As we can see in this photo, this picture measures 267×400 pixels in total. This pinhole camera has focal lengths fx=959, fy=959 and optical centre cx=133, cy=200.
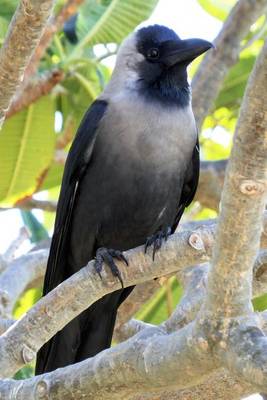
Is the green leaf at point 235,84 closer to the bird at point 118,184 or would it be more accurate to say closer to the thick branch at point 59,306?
the bird at point 118,184

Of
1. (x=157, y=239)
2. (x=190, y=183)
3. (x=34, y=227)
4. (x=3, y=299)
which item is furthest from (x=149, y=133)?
(x=34, y=227)

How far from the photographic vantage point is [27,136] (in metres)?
5.90

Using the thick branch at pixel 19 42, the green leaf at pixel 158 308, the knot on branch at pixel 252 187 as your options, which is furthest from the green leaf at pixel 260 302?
the knot on branch at pixel 252 187

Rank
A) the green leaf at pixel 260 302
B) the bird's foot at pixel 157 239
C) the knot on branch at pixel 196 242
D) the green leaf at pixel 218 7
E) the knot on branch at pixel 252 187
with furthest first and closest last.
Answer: the green leaf at pixel 218 7 < the green leaf at pixel 260 302 < the bird's foot at pixel 157 239 < the knot on branch at pixel 196 242 < the knot on branch at pixel 252 187

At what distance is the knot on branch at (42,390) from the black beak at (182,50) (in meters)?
2.08

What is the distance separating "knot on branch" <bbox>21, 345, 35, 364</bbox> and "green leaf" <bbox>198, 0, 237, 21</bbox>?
4.11 meters

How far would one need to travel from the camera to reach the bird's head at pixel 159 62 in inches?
181

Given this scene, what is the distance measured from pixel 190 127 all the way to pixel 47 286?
1.01 metres

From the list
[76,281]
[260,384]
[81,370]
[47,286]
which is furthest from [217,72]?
[260,384]

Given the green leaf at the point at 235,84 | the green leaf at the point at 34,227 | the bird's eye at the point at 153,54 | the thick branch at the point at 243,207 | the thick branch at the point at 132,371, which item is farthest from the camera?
the green leaf at the point at 235,84

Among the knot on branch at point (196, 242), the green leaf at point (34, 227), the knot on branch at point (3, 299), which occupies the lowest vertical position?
the green leaf at point (34, 227)

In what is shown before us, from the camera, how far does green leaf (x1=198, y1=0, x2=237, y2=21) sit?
22.4ft

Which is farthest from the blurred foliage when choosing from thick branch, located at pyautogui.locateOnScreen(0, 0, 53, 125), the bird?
thick branch, located at pyautogui.locateOnScreen(0, 0, 53, 125)

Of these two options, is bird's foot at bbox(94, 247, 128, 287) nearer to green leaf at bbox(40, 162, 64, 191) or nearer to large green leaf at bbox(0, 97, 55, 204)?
large green leaf at bbox(0, 97, 55, 204)
